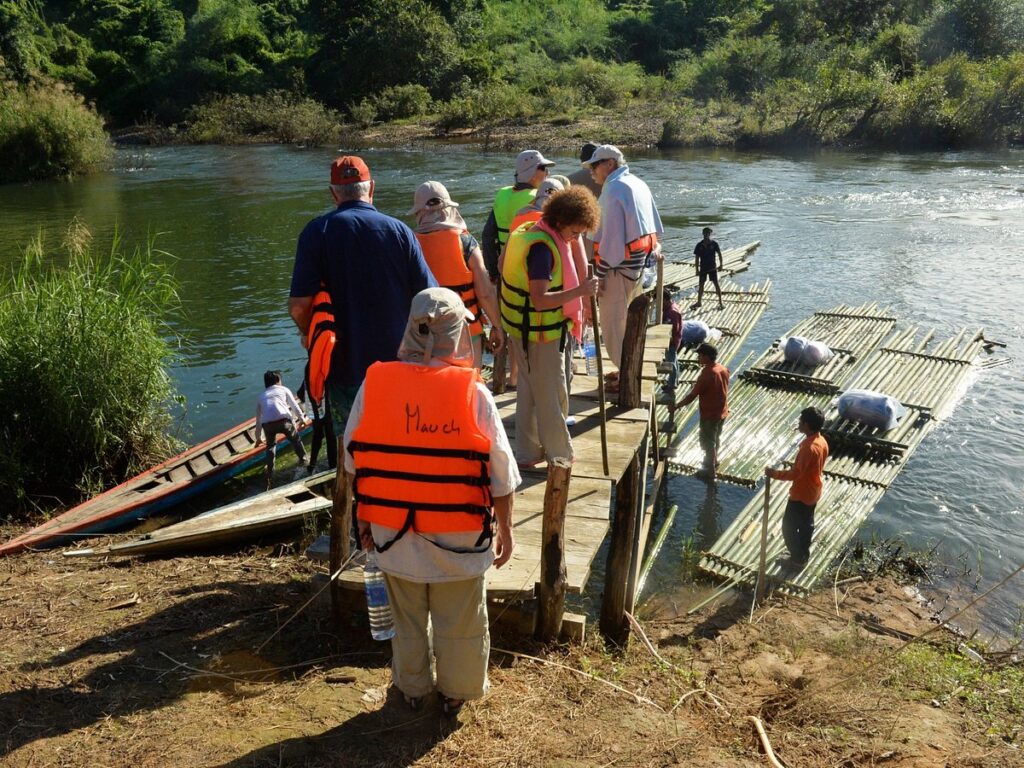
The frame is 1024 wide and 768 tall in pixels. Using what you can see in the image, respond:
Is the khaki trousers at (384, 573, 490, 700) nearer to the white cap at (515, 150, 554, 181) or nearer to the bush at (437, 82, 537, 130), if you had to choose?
the white cap at (515, 150, 554, 181)

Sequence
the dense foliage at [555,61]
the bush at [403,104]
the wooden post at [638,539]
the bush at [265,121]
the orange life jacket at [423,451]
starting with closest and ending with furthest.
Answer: the orange life jacket at [423,451] → the wooden post at [638,539] → the dense foliage at [555,61] → the bush at [265,121] → the bush at [403,104]

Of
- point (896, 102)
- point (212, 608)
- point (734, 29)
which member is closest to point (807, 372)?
point (212, 608)

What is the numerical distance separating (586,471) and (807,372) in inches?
277

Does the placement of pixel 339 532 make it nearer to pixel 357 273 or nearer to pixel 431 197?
pixel 357 273

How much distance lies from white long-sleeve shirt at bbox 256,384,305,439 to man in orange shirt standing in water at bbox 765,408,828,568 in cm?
534

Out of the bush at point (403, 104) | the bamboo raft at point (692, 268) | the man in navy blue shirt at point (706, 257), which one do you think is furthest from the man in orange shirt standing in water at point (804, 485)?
the bush at point (403, 104)

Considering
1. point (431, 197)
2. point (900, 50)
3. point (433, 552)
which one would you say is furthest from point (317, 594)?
point (900, 50)

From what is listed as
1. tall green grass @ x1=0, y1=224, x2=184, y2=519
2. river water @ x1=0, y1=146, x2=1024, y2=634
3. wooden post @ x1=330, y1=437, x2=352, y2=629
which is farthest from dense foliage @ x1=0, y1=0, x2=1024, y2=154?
wooden post @ x1=330, y1=437, x2=352, y2=629

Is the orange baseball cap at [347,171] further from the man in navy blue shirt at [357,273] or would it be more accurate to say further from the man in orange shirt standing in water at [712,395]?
the man in orange shirt standing in water at [712,395]

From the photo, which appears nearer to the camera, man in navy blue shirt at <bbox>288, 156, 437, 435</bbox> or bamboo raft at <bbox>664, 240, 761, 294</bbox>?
man in navy blue shirt at <bbox>288, 156, 437, 435</bbox>

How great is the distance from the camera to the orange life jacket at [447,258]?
225 inches

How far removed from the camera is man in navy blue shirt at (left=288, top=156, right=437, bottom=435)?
4664 millimetres

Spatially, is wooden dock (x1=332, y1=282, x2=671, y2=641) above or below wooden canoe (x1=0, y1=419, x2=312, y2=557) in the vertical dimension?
above

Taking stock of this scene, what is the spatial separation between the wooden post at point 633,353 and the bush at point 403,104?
39.9 meters
